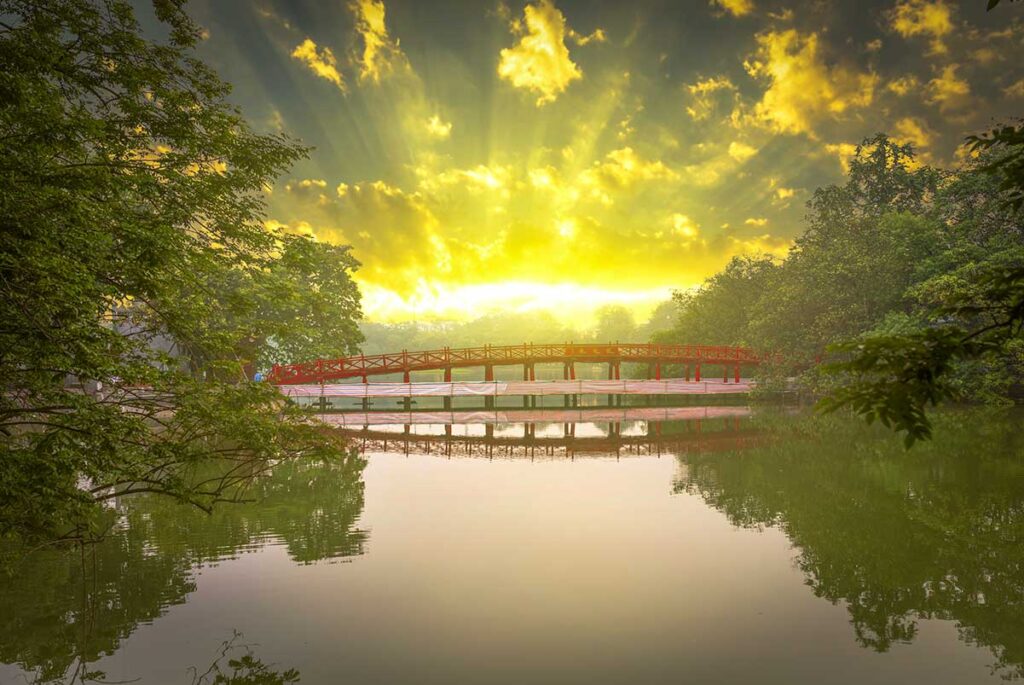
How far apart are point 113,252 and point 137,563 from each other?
4.21 metres

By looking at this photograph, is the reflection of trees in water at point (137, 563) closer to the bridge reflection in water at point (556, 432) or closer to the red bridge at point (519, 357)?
the bridge reflection in water at point (556, 432)

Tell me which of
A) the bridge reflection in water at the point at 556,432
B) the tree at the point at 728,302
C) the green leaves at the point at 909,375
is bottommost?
the bridge reflection in water at the point at 556,432

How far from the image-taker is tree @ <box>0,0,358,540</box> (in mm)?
4570

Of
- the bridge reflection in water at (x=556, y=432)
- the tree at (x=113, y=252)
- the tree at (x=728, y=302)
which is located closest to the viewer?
the tree at (x=113, y=252)

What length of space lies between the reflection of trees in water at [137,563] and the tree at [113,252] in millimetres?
768

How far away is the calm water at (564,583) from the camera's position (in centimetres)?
487

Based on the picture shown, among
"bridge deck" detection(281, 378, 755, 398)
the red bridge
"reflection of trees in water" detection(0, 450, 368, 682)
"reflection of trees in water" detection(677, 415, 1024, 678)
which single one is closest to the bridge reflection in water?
"bridge deck" detection(281, 378, 755, 398)

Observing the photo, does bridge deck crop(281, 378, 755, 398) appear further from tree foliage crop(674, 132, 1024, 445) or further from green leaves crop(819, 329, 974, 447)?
green leaves crop(819, 329, 974, 447)

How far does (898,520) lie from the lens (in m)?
8.42

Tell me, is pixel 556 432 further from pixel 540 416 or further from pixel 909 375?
pixel 909 375

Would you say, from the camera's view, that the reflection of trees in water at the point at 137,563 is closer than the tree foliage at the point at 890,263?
Yes

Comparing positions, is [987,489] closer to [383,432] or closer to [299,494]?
[299,494]

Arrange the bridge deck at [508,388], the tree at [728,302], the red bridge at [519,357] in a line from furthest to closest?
the tree at [728,302] < the red bridge at [519,357] < the bridge deck at [508,388]

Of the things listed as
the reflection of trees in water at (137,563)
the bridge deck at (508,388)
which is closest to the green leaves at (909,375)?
the reflection of trees in water at (137,563)
